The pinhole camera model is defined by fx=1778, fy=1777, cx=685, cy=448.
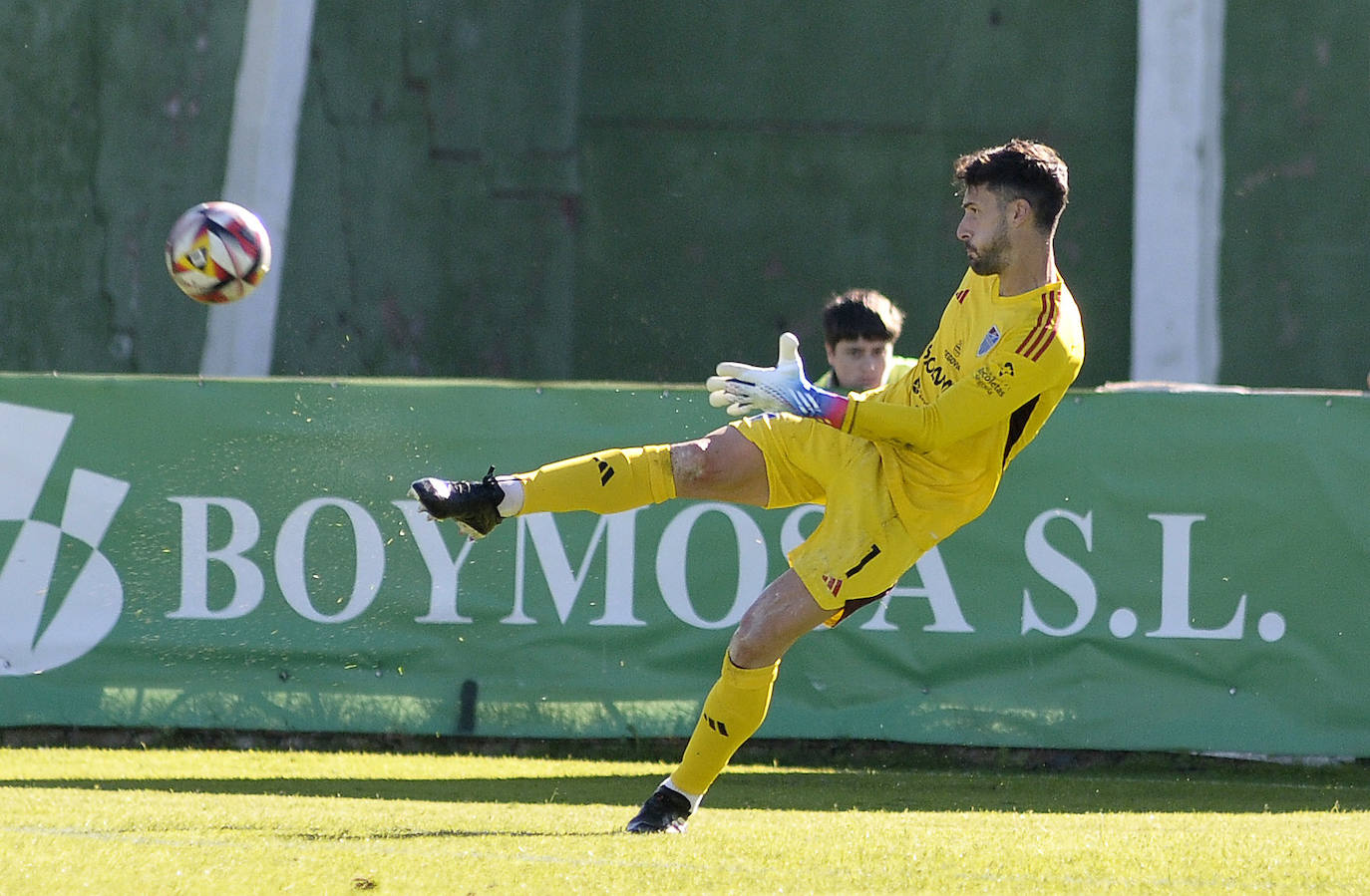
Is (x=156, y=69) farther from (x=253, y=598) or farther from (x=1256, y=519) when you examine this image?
(x=1256, y=519)

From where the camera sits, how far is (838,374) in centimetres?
749

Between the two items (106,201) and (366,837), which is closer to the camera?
(366,837)

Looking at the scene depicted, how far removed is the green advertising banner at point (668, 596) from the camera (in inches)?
298

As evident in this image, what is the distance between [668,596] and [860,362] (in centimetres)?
132

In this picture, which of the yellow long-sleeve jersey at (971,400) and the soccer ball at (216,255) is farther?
the soccer ball at (216,255)

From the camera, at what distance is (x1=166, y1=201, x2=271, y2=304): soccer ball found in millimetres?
6945

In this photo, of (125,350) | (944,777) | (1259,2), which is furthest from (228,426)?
(1259,2)

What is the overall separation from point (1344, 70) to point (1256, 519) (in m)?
7.04

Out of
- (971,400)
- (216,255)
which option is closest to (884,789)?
(971,400)

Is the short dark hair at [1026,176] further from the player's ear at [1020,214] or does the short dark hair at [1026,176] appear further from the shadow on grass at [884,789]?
the shadow on grass at [884,789]

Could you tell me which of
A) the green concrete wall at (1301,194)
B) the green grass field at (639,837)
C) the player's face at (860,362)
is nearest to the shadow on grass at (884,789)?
the green grass field at (639,837)

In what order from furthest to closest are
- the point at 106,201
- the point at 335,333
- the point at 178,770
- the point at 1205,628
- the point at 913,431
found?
the point at 335,333, the point at 106,201, the point at 1205,628, the point at 178,770, the point at 913,431

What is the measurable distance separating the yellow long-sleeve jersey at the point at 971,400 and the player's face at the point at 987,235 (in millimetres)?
61

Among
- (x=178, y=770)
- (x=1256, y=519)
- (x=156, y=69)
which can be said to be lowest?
(x=178, y=770)
